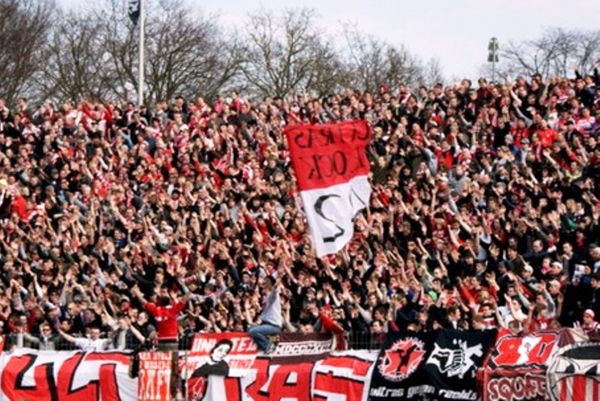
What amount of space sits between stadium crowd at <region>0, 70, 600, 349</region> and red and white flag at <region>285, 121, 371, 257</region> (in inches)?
66.8

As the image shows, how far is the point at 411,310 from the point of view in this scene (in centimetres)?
2220

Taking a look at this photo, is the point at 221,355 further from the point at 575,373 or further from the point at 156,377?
the point at 575,373

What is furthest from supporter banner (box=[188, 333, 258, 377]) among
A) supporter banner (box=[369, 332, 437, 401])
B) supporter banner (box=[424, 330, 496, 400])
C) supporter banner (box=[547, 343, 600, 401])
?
supporter banner (box=[547, 343, 600, 401])

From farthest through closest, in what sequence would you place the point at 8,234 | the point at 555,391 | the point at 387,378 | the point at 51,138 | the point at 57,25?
the point at 57,25 → the point at 51,138 → the point at 8,234 → the point at 387,378 → the point at 555,391

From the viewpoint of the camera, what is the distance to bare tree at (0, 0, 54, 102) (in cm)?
6756

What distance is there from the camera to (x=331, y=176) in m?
20.5

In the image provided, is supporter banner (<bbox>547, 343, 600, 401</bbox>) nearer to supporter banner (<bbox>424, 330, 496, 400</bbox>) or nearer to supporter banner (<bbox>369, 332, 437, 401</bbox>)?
supporter banner (<bbox>424, 330, 496, 400</bbox>)

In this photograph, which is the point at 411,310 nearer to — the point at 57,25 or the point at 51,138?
the point at 51,138

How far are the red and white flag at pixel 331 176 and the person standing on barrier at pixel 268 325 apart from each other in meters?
2.13

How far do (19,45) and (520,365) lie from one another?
53.6 metres

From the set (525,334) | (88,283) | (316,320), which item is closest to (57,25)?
(88,283)

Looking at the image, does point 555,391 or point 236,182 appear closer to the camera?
point 555,391

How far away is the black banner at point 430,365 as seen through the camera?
1875 centimetres

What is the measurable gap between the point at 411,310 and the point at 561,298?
2798mm
